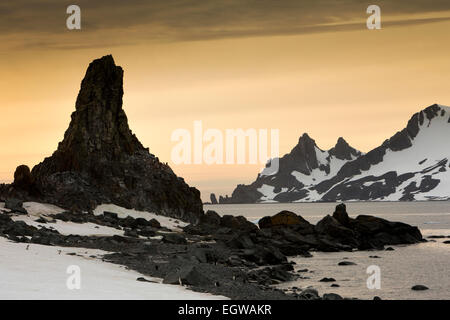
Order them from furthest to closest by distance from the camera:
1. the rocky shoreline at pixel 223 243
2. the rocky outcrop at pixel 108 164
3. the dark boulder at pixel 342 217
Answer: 1. the rocky outcrop at pixel 108 164
2. the dark boulder at pixel 342 217
3. the rocky shoreline at pixel 223 243

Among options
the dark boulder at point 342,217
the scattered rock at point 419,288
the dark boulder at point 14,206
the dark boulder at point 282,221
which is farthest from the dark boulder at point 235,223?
the scattered rock at point 419,288

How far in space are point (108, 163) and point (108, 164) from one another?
0.25 m

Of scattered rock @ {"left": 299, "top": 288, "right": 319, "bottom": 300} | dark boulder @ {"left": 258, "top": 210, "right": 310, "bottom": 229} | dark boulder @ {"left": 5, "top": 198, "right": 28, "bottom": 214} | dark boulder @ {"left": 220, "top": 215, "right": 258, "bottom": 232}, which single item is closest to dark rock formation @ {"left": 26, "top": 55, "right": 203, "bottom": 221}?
dark boulder @ {"left": 220, "top": 215, "right": 258, "bottom": 232}

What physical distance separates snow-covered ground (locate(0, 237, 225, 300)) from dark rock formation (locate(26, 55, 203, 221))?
58.9 meters

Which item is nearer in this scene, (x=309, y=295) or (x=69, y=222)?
(x=309, y=295)

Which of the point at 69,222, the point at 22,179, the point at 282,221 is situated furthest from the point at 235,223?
the point at 69,222

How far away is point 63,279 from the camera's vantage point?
29.6 metres

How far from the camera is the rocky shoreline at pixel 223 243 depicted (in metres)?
38.3

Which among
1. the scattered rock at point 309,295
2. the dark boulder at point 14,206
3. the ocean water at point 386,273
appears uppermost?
the dark boulder at point 14,206

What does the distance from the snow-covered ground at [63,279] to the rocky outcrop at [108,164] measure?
193 ft

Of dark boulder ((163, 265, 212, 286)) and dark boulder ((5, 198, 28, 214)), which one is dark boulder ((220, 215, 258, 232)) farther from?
dark boulder ((163, 265, 212, 286))

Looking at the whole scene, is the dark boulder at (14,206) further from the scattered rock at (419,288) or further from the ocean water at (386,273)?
the scattered rock at (419,288)

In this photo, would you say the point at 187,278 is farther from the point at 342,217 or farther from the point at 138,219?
the point at 342,217
